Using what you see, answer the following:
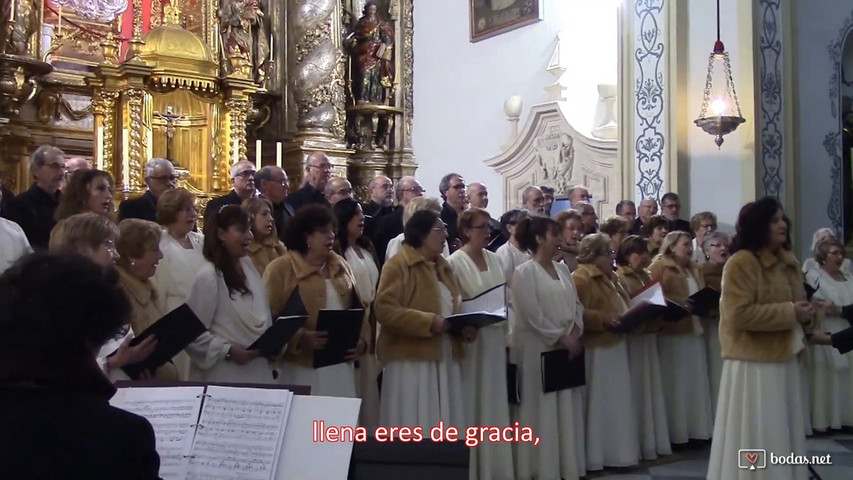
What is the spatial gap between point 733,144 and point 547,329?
4000 millimetres

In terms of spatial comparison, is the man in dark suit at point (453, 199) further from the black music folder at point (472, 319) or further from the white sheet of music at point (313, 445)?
the white sheet of music at point (313, 445)

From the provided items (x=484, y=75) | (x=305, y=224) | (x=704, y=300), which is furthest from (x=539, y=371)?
(x=484, y=75)

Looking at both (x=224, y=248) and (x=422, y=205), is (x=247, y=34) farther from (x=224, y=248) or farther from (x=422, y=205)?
(x=224, y=248)

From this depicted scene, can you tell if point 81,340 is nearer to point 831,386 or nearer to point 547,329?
point 547,329

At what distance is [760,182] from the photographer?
8.28 meters

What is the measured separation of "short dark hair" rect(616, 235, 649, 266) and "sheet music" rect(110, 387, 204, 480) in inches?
173

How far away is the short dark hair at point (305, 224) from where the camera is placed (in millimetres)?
4555

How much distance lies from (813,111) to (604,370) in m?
4.65

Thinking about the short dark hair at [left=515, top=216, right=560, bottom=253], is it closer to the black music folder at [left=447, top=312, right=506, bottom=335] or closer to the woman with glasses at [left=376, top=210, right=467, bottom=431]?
the woman with glasses at [left=376, top=210, right=467, bottom=431]

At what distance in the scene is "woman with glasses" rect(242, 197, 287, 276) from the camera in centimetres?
478

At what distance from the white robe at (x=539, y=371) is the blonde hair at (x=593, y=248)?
0.43 metres

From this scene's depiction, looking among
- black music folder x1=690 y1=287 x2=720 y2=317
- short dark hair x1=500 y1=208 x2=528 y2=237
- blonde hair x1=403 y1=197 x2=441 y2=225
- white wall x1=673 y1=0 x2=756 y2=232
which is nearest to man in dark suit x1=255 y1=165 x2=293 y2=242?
blonde hair x1=403 y1=197 x2=441 y2=225

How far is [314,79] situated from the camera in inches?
440

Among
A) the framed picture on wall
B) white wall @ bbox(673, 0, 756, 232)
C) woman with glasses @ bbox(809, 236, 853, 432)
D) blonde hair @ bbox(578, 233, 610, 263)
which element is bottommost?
woman with glasses @ bbox(809, 236, 853, 432)
